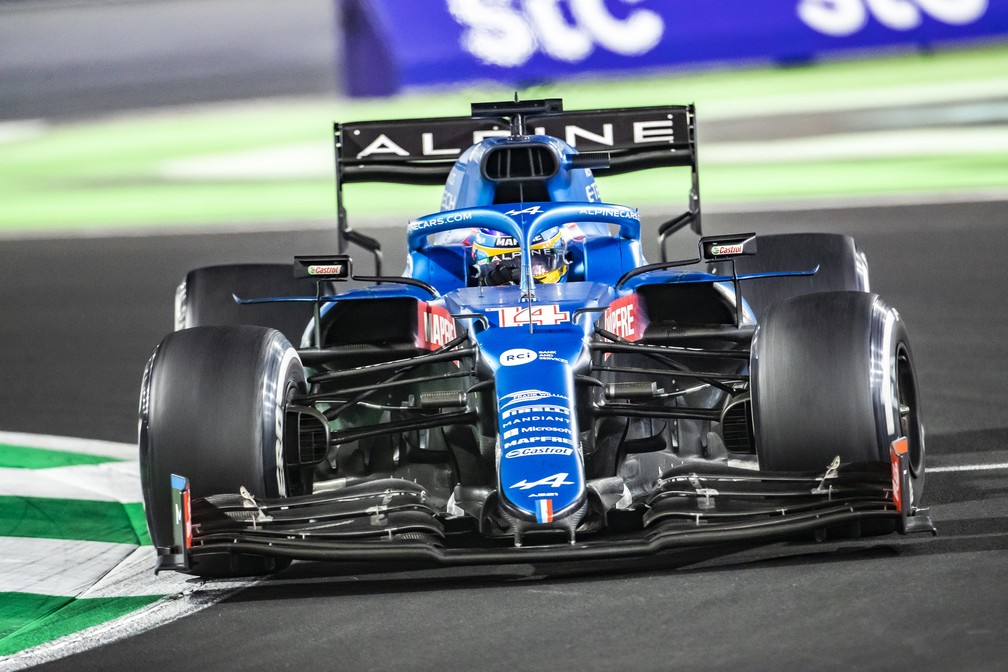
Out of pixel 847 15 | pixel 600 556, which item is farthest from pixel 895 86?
pixel 600 556

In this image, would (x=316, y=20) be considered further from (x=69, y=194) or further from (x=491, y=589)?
(x=491, y=589)

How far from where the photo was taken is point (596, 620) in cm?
552

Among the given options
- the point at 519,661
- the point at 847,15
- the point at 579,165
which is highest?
the point at 847,15

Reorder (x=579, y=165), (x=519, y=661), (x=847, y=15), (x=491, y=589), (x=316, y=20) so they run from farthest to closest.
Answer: (x=316, y=20), (x=847, y=15), (x=579, y=165), (x=491, y=589), (x=519, y=661)

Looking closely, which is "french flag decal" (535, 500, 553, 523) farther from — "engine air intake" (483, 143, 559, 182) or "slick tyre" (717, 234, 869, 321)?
"slick tyre" (717, 234, 869, 321)

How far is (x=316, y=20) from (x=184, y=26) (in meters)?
2.14

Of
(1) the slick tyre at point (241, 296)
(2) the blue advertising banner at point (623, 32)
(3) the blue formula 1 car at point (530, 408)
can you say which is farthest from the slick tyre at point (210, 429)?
(2) the blue advertising banner at point (623, 32)

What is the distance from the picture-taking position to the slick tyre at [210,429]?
649 centimetres

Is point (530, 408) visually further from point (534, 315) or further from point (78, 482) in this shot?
point (78, 482)

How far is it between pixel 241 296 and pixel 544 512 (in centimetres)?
367

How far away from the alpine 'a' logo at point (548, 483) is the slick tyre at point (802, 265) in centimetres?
326

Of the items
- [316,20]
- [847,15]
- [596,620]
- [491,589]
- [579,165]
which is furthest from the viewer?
[316,20]

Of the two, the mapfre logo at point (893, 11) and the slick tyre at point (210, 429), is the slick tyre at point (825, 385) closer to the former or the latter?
the slick tyre at point (210, 429)

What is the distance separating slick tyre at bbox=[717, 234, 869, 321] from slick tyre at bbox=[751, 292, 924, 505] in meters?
2.49
